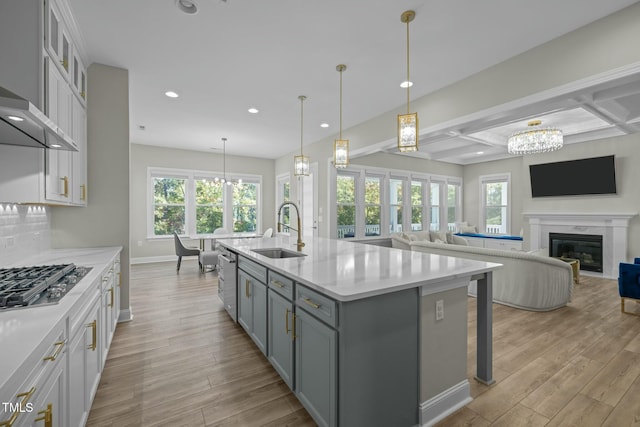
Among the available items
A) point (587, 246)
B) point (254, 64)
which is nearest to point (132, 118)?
point (254, 64)

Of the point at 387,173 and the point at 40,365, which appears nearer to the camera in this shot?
the point at 40,365

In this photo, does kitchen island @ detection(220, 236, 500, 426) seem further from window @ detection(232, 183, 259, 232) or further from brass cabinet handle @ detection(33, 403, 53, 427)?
window @ detection(232, 183, 259, 232)

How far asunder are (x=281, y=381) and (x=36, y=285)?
166 cm

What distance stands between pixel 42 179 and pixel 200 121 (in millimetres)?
3476

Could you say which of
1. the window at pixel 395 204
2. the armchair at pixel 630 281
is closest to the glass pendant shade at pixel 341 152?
the armchair at pixel 630 281

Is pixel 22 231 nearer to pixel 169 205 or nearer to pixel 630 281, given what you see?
pixel 169 205

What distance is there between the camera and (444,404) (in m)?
1.75

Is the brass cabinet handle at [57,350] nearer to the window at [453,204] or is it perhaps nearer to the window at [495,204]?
the window at [453,204]

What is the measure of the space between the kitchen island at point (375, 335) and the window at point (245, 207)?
6409 millimetres

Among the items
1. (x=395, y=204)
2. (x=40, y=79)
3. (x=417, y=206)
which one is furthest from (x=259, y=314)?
(x=417, y=206)

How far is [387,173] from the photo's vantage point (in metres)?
7.23

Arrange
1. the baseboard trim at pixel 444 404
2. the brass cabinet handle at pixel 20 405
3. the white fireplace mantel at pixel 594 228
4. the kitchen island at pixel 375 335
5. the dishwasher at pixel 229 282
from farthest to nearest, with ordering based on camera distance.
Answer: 1. the white fireplace mantel at pixel 594 228
2. the dishwasher at pixel 229 282
3. the baseboard trim at pixel 444 404
4. the kitchen island at pixel 375 335
5. the brass cabinet handle at pixel 20 405

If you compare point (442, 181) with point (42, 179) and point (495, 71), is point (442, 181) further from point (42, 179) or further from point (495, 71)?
point (42, 179)

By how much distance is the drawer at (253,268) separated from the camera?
2.27 metres
